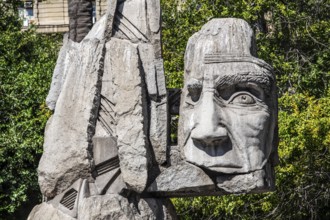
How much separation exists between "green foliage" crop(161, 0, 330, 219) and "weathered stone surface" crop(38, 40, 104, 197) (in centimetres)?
1020

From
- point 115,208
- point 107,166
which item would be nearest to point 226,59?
point 107,166

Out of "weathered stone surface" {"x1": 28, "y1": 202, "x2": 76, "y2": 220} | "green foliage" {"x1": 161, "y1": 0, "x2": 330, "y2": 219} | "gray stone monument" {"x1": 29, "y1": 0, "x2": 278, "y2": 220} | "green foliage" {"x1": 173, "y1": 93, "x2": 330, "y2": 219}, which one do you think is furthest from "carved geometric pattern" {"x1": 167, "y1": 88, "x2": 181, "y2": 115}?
"green foliage" {"x1": 173, "y1": 93, "x2": 330, "y2": 219}

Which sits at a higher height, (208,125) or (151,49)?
(151,49)

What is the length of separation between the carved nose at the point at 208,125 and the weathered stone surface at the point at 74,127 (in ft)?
3.30

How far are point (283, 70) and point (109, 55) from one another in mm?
13629

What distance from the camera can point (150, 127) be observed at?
40.3ft

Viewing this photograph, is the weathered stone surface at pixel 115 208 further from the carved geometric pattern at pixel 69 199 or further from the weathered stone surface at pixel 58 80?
the weathered stone surface at pixel 58 80

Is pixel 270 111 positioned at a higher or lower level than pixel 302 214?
higher

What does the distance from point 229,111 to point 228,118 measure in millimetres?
72

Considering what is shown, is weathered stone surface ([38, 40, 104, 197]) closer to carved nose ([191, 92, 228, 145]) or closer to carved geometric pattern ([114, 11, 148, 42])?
carved geometric pattern ([114, 11, 148, 42])

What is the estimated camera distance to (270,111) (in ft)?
40.2

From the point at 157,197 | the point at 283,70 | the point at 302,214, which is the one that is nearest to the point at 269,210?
the point at 302,214

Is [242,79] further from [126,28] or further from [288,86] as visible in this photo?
[288,86]

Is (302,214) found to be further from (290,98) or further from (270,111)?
(270,111)
